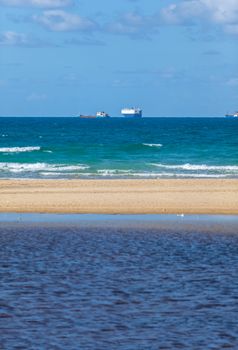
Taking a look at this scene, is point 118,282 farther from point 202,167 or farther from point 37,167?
point 202,167

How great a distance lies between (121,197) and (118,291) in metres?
14.3

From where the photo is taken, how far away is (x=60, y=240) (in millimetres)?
18359

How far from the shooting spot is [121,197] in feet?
89.2

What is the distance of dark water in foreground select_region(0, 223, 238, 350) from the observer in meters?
10.4

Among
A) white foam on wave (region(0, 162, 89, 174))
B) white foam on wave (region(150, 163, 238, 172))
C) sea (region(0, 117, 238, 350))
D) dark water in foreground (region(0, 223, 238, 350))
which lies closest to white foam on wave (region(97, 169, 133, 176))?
white foam on wave (region(0, 162, 89, 174))

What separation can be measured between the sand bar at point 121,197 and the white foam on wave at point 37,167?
1149 cm

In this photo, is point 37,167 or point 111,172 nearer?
point 111,172

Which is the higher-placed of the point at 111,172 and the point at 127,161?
the point at 127,161

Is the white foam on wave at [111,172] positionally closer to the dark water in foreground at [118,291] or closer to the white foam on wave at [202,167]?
the white foam on wave at [202,167]

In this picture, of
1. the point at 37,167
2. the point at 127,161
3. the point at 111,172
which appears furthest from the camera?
the point at 127,161

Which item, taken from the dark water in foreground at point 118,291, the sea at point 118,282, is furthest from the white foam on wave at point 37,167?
the dark water in foreground at point 118,291

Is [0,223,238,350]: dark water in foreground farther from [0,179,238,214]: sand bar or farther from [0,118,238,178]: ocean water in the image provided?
[0,118,238,178]: ocean water

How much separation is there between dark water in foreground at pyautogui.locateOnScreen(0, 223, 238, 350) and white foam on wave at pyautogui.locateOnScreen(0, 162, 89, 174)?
2574cm

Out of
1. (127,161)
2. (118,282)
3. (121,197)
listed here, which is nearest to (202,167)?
(127,161)
